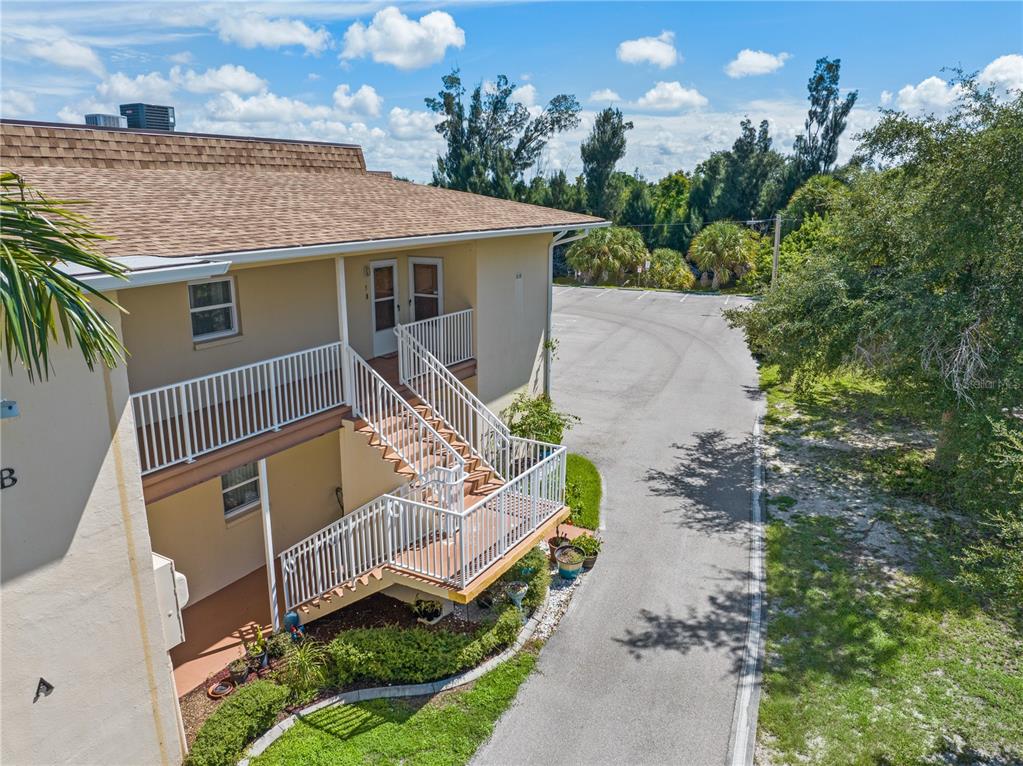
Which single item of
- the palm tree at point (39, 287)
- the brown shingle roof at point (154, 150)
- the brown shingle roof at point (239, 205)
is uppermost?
the brown shingle roof at point (154, 150)

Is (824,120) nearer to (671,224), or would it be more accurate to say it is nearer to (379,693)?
(671,224)

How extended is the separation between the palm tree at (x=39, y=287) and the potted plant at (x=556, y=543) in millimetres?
8000

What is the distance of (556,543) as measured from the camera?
12367 millimetres

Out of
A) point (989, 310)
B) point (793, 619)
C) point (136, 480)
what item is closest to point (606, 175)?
point (989, 310)

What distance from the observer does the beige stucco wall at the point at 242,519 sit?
33.6 ft

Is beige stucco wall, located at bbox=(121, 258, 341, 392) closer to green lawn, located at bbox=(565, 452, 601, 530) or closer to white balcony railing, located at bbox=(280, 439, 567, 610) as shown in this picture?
white balcony railing, located at bbox=(280, 439, 567, 610)

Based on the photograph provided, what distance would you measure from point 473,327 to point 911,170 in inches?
373

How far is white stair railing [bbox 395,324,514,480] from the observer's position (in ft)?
38.2

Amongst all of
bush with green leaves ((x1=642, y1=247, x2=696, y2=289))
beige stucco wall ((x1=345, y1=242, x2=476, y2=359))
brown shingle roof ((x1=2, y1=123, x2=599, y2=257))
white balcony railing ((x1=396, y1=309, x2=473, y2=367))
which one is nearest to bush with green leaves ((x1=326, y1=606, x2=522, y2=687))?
white balcony railing ((x1=396, y1=309, x2=473, y2=367))

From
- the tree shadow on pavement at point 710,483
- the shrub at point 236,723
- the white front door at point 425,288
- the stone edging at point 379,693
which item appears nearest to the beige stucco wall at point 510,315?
the white front door at point 425,288

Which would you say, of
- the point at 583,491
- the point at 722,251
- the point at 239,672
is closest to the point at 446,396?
the point at 583,491

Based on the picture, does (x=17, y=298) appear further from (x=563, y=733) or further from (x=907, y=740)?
(x=907, y=740)

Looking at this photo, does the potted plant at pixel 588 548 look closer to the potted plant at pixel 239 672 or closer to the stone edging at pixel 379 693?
the stone edging at pixel 379 693

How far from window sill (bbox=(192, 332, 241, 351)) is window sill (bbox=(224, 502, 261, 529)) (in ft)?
9.42
